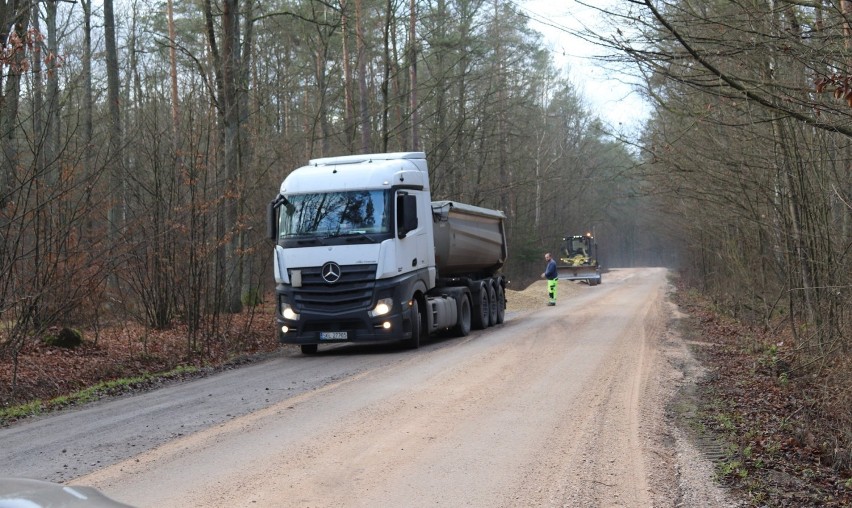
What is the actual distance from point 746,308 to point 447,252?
7840 mm

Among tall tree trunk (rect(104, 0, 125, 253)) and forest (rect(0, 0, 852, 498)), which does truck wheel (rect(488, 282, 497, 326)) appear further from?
tall tree trunk (rect(104, 0, 125, 253))

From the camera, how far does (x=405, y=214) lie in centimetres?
1546

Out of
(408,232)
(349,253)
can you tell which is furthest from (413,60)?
(349,253)

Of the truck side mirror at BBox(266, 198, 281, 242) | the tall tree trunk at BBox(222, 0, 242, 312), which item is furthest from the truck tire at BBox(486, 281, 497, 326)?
the truck side mirror at BBox(266, 198, 281, 242)

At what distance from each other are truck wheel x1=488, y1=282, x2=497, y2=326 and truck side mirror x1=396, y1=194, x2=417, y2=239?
700 cm

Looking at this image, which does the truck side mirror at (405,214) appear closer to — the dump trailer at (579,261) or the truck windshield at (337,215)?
the truck windshield at (337,215)

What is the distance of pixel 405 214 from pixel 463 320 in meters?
4.77

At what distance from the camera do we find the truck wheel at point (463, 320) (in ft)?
63.2

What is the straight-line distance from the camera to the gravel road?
595 cm

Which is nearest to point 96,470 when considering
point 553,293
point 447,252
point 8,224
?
point 8,224

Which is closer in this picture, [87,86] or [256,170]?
[256,170]

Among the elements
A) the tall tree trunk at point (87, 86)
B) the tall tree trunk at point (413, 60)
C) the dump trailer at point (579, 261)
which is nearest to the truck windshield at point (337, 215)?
the tall tree trunk at point (87, 86)

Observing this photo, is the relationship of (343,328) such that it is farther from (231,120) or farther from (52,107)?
(231,120)

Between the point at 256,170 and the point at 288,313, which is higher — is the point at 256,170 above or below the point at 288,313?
above
